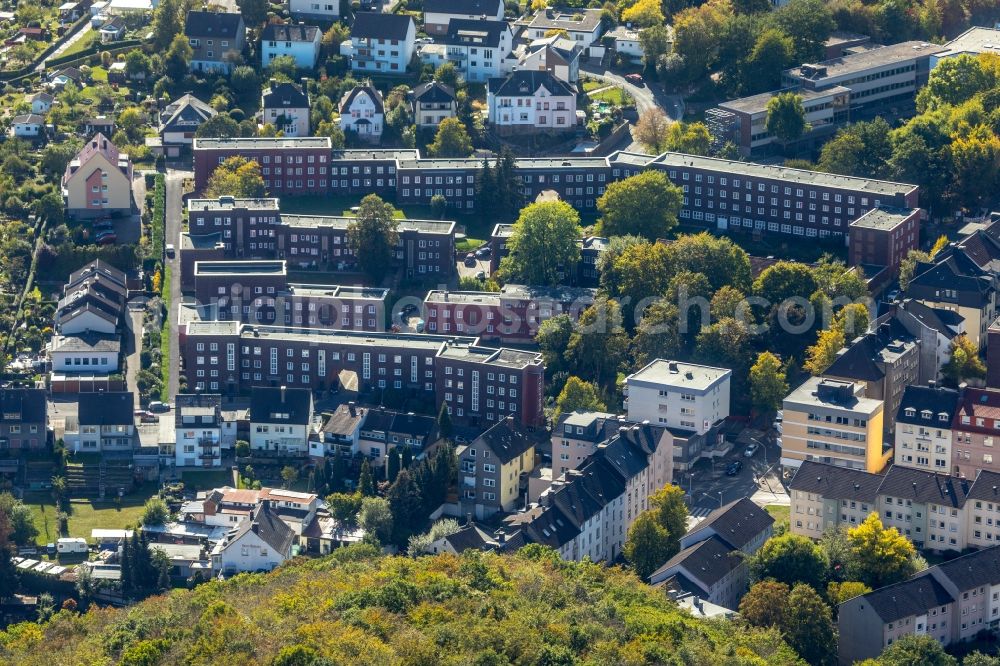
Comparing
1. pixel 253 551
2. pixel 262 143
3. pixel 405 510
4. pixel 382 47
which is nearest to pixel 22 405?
pixel 253 551

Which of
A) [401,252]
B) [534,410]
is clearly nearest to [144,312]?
[401,252]

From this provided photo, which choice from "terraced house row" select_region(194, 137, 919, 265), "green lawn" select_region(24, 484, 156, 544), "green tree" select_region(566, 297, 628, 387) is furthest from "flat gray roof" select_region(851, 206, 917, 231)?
"green lawn" select_region(24, 484, 156, 544)

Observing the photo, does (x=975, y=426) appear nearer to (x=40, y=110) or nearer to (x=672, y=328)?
(x=672, y=328)

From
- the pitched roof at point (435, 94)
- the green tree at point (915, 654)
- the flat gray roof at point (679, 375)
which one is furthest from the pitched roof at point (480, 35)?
the green tree at point (915, 654)

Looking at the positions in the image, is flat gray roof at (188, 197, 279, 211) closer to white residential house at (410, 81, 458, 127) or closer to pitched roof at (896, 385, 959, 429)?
white residential house at (410, 81, 458, 127)

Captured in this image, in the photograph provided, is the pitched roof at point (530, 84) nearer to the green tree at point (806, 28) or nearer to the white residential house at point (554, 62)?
the white residential house at point (554, 62)

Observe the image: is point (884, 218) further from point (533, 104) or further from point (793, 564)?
point (793, 564)
